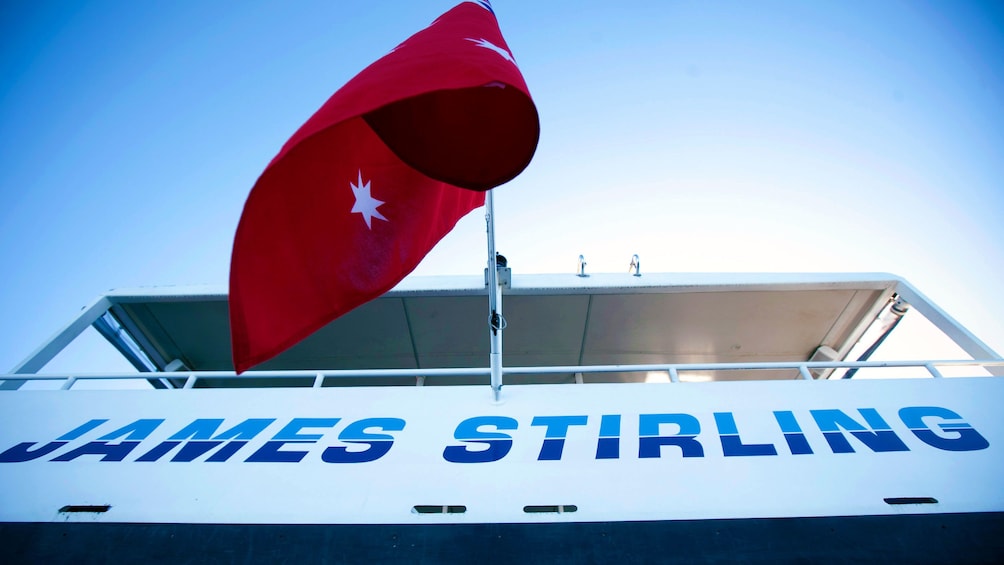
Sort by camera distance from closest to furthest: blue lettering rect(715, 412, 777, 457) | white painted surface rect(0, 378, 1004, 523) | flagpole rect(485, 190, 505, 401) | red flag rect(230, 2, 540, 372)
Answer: red flag rect(230, 2, 540, 372) < white painted surface rect(0, 378, 1004, 523) < blue lettering rect(715, 412, 777, 457) < flagpole rect(485, 190, 505, 401)

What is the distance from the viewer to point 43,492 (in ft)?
8.85

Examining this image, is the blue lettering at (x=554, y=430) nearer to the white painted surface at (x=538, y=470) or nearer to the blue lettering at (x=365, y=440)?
the white painted surface at (x=538, y=470)

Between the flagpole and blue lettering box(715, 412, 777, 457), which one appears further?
the flagpole

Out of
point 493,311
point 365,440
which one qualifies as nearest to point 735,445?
point 493,311

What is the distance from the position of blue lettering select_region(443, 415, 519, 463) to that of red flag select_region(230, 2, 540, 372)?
1011 millimetres

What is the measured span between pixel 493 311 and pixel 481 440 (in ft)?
2.59

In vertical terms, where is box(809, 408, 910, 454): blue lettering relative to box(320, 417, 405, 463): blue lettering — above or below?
above

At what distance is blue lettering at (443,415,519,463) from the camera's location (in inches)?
112

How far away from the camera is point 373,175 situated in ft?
9.45

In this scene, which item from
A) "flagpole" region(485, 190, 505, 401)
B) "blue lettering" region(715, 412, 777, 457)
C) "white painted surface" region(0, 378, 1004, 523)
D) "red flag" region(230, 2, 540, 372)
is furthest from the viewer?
"flagpole" region(485, 190, 505, 401)

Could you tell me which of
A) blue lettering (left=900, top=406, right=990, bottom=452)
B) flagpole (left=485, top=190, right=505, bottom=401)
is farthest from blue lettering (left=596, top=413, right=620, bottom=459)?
blue lettering (left=900, top=406, right=990, bottom=452)

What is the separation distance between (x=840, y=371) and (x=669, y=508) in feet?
16.8

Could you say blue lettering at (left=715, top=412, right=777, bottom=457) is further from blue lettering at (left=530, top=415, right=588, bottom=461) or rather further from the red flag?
the red flag

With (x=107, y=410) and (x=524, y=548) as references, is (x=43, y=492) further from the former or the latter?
(x=524, y=548)
